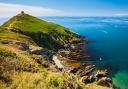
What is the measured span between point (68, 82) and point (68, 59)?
251 ft

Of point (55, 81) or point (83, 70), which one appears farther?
point (83, 70)

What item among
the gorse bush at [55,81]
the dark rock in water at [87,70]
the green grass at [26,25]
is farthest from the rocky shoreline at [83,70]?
the green grass at [26,25]

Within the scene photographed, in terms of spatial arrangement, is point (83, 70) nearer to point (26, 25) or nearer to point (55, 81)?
point (55, 81)

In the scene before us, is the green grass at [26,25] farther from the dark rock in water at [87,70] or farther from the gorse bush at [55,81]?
the gorse bush at [55,81]

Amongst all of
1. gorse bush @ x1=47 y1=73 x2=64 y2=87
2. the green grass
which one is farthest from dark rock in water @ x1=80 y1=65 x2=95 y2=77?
the green grass

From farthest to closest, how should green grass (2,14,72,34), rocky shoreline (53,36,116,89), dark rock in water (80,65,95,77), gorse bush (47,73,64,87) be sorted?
1. green grass (2,14,72,34)
2. dark rock in water (80,65,95,77)
3. rocky shoreline (53,36,116,89)
4. gorse bush (47,73,64,87)

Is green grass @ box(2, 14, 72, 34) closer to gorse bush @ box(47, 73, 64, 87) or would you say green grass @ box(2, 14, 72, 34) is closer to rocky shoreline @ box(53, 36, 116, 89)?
rocky shoreline @ box(53, 36, 116, 89)

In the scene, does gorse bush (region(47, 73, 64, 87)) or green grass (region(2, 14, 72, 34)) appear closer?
gorse bush (region(47, 73, 64, 87))

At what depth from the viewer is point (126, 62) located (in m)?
98.4

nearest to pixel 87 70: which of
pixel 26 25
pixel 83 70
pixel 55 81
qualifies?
pixel 83 70

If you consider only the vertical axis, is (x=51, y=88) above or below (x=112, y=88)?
above

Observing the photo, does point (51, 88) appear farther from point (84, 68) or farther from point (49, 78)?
point (84, 68)

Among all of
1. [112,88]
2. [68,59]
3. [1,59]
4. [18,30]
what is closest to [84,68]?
[68,59]

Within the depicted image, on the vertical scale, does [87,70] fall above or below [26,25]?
below
